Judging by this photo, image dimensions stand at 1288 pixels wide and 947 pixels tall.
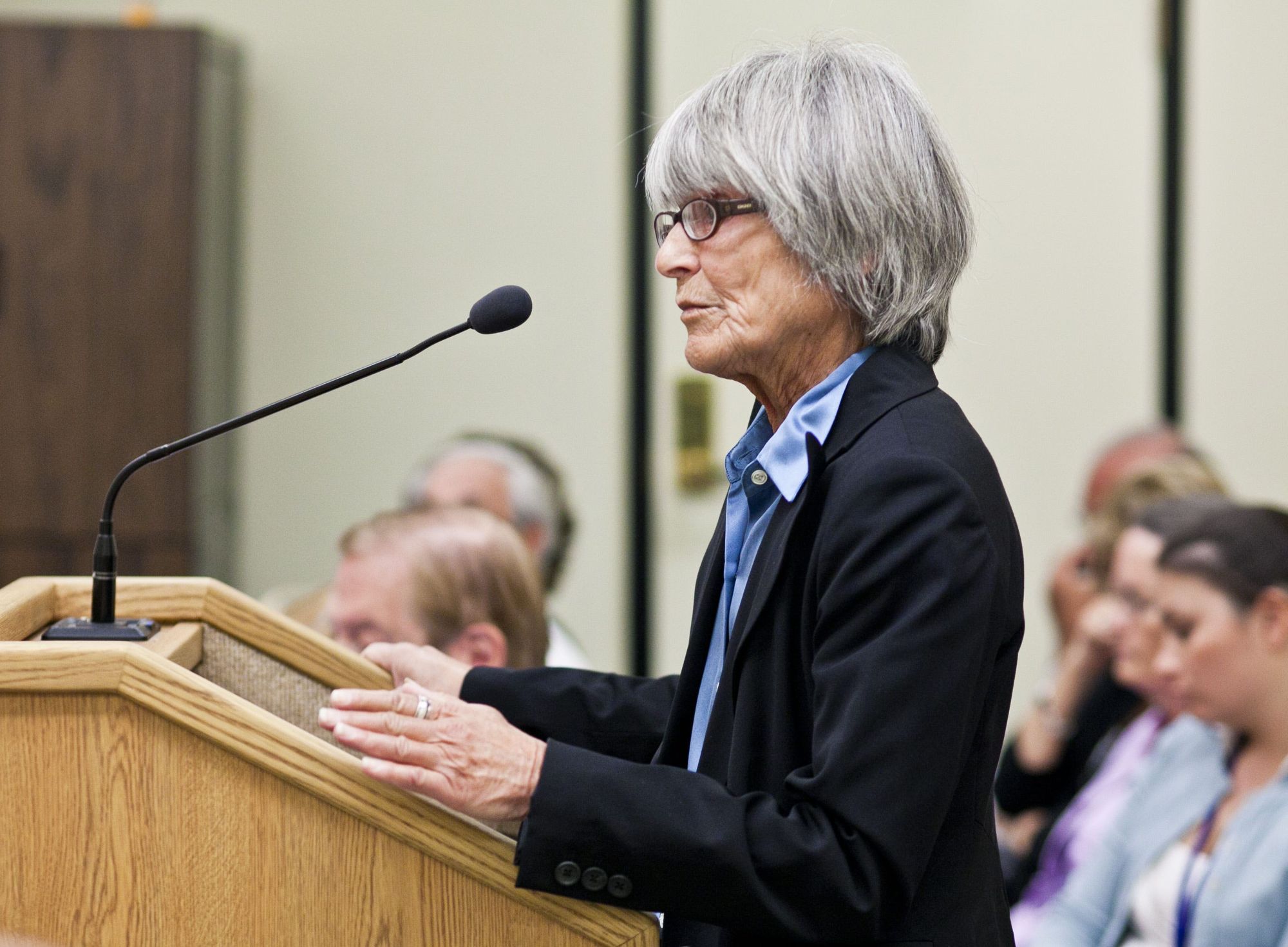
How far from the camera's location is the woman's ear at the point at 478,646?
2.00 metres

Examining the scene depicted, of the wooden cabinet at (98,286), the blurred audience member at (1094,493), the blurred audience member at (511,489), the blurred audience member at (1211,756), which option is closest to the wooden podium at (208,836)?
the blurred audience member at (1211,756)

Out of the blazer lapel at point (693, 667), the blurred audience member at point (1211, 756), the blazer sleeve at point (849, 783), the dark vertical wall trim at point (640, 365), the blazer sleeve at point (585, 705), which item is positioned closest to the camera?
the blazer sleeve at point (849, 783)

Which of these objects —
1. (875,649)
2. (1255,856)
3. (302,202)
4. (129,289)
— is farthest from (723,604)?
(302,202)

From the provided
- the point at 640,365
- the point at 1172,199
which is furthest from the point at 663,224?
the point at 1172,199

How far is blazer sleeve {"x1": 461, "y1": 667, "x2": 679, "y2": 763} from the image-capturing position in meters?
1.31

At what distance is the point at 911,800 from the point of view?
36.8 inches

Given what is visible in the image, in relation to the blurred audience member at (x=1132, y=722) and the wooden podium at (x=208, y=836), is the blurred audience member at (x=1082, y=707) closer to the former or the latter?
the blurred audience member at (x=1132, y=722)

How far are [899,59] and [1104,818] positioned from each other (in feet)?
6.27

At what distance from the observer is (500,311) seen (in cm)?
121

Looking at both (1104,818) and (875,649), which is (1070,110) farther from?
(875,649)

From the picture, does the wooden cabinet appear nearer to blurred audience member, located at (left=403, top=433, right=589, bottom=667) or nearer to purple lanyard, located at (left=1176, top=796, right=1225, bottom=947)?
blurred audience member, located at (left=403, top=433, right=589, bottom=667)

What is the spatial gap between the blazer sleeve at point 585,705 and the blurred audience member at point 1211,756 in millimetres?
1153

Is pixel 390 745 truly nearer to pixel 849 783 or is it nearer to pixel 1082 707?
pixel 849 783

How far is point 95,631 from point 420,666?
34 centimetres
